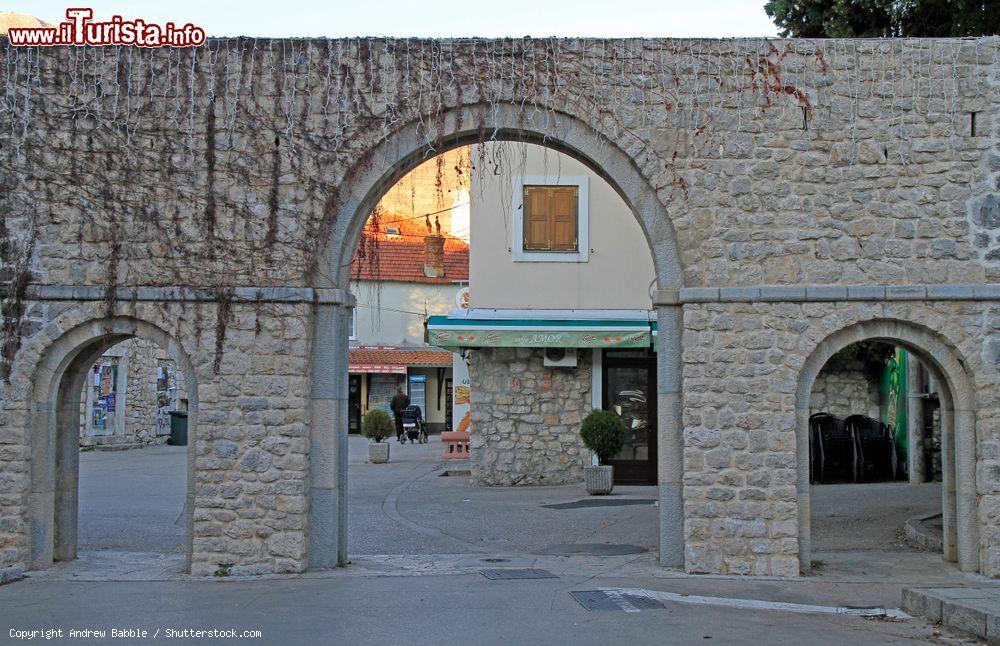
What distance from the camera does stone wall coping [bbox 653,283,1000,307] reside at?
8.91m

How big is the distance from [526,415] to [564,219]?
3.32 metres

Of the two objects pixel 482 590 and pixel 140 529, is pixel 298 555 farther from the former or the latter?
pixel 140 529

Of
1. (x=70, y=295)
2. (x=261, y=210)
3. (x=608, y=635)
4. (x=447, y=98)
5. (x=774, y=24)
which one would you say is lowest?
(x=608, y=635)

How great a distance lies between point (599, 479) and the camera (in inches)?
588

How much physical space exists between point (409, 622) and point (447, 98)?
4.71 meters

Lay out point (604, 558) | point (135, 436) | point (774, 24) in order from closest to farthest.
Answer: point (604, 558) → point (774, 24) → point (135, 436)

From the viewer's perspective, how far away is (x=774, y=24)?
15055mm

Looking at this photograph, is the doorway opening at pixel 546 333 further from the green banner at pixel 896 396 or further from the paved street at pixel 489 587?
the green banner at pixel 896 396

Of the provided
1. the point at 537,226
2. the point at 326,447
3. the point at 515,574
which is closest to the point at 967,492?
the point at 515,574

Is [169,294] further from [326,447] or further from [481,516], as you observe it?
[481,516]

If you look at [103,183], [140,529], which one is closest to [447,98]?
[103,183]

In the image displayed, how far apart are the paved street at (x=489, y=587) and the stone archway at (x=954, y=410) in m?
0.32

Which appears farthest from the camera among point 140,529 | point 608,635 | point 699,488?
point 140,529

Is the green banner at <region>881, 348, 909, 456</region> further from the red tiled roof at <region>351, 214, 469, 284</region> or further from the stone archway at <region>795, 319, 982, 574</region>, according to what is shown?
the red tiled roof at <region>351, 214, 469, 284</region>
